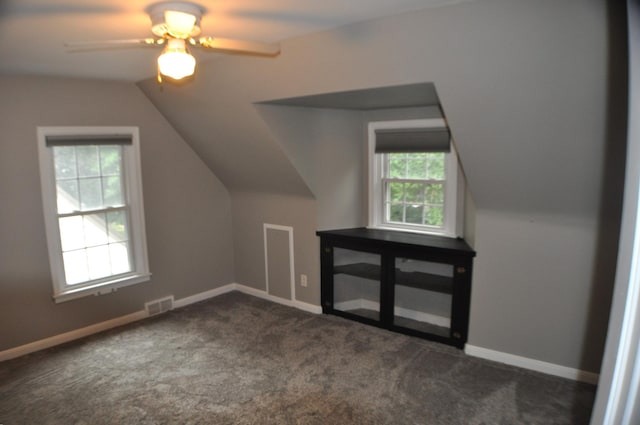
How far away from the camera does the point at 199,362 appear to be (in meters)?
3.31

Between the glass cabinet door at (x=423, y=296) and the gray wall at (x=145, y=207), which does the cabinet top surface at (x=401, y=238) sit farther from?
the gray wall at (x=145, y=207)

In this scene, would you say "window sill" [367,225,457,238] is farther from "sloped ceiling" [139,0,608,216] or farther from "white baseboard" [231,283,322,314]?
"white baseboard" [231,283,322,314]

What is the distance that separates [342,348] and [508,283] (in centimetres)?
143

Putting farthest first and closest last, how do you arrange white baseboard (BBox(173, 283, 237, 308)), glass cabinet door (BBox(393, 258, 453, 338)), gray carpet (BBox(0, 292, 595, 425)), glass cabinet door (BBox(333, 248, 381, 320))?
white baseboard (BBox(173, 283, 237, 308)) → glass cabinet door (BBox(333, 248, 381, 320)) → glass cabinet door (BBox(393, 258, 453, 338)) → gray carpet (BBox(0, 292, 595, 425))

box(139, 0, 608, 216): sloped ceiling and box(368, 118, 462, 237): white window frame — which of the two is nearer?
box(139, 0, 608, 216): sloped ceiling

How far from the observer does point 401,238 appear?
3.77 metres

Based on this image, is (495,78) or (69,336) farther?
(69,336)

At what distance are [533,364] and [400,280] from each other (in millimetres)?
1201

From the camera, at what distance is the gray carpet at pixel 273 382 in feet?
8.68

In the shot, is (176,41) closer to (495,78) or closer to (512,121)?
(495,78)

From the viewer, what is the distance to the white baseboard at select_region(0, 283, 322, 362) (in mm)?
3447

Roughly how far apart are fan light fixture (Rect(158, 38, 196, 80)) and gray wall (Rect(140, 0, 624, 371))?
3.19 ft

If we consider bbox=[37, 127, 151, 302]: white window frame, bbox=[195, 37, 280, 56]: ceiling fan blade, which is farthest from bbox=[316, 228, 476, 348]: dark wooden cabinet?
bbox=[195, 37, 280, 56]: ceiling fan blade

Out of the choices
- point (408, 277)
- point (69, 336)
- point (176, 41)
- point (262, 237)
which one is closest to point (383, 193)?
point (408, 277)
